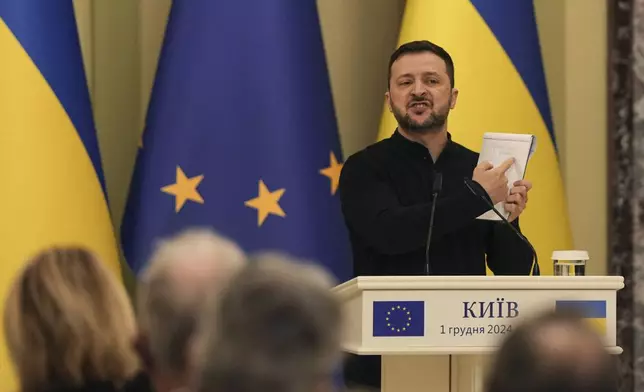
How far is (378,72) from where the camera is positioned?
459 cm

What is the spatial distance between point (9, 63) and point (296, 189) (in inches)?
43.7

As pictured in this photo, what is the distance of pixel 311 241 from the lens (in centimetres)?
397

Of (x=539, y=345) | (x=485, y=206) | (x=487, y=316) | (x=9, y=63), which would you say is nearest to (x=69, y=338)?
(x=539, y=345)

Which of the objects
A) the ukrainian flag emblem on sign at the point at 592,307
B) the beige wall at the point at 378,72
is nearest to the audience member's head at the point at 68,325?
the ukrainian flag emblem on sign at the point at 592,307

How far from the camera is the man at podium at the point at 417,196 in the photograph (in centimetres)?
287

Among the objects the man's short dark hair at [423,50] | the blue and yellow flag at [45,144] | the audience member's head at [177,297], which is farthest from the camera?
the blue and yellow flag at [45,144]

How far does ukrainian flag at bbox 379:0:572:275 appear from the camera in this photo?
4012mm

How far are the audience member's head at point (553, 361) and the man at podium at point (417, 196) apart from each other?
1.81m

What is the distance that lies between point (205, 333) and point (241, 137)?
2933 mm

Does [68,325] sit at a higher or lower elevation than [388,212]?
lower

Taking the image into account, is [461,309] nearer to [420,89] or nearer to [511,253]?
[511,253]

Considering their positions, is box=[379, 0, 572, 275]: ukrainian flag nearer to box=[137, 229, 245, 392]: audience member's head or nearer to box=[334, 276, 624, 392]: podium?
box=[334, 276, 624, 392]: podium

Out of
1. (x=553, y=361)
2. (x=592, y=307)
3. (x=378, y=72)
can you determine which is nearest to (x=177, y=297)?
(x=553, y=361)

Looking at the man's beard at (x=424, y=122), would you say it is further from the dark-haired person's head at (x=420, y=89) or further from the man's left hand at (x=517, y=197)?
the man's left hand at (x=517, y=197)
